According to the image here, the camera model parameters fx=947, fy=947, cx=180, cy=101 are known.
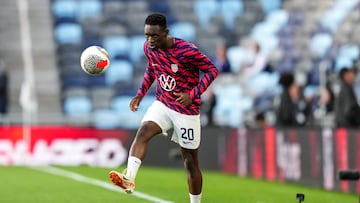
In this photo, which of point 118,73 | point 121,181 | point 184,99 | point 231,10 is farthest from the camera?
point 231,10

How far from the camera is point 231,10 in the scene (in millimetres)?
27328

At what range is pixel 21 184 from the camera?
571 inches

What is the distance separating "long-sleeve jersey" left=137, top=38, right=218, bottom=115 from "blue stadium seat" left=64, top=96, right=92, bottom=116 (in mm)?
15119

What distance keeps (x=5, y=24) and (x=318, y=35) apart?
8605 mm

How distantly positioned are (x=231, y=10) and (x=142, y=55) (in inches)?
127

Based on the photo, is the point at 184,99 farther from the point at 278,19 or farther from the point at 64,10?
the point at 278,19

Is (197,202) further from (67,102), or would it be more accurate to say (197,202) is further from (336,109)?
(67,102)

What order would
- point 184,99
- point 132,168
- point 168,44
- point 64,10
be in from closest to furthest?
point 132,168, point 184,99, point 168,44, point 64,10

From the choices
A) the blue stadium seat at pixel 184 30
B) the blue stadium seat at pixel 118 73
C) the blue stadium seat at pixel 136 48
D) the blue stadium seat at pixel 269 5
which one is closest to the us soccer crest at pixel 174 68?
the blue stadium seat at pixel 118 73

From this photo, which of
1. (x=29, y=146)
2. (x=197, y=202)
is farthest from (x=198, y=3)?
(x=197, y=202)

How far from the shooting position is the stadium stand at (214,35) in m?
24.4

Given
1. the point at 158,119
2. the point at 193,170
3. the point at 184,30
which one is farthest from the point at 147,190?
the point at 184,30

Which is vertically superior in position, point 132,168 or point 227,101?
point 227,101

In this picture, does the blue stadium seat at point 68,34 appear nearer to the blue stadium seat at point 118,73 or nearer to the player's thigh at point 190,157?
the blue stadium seat at point 118,73
